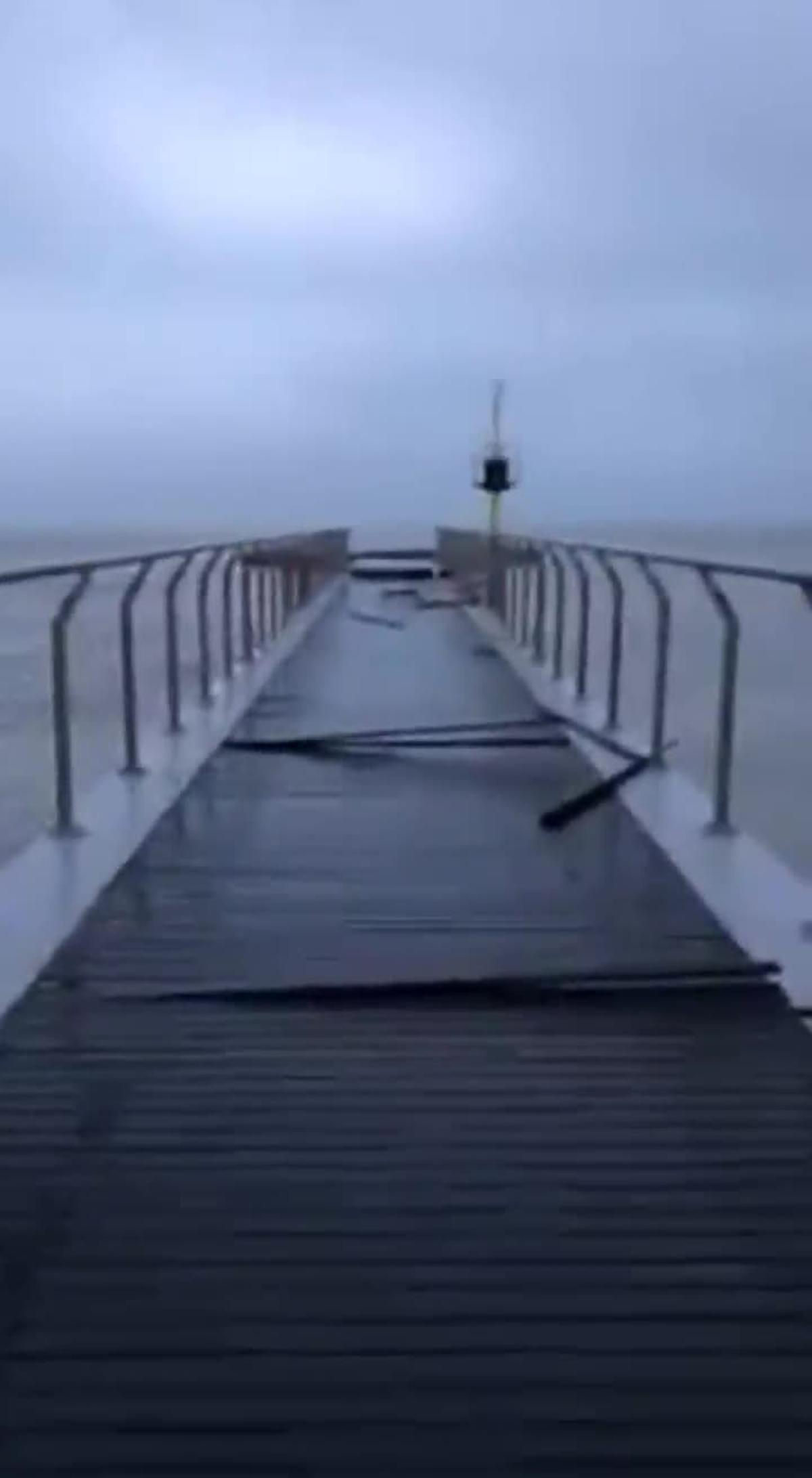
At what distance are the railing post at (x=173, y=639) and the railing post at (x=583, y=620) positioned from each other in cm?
191

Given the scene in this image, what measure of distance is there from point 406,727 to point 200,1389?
5714 mm

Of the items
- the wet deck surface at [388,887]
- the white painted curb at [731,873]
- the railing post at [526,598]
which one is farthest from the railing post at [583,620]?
the railing post at [526,598]

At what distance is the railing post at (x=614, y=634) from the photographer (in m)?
7.04

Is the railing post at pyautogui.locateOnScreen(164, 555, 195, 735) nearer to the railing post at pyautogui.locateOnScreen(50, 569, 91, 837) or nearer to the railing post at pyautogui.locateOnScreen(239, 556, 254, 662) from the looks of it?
the railing post at pyautogui.locateOnScreen(50, 569, 91, 837)

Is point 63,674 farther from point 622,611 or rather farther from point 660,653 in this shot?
point 622,611

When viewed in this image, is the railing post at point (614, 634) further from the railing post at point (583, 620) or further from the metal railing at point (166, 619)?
the metal railing at point (166, 619)

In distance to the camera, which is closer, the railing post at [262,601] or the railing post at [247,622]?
the railing post at [247,622]

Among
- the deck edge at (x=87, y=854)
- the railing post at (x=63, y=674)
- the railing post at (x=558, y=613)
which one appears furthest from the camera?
the railing post at (x=558, y=613)

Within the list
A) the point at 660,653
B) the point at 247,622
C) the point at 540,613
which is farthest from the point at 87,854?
the point at 540,613

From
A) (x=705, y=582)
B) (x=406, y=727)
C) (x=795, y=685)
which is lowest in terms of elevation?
(x=795, y=685)

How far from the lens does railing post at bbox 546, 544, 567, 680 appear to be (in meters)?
9.49

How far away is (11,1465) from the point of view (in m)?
1.91

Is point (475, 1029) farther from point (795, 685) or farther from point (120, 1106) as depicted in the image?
point (795, 685)

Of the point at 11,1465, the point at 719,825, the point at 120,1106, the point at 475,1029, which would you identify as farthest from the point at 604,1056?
the point at 719,825
